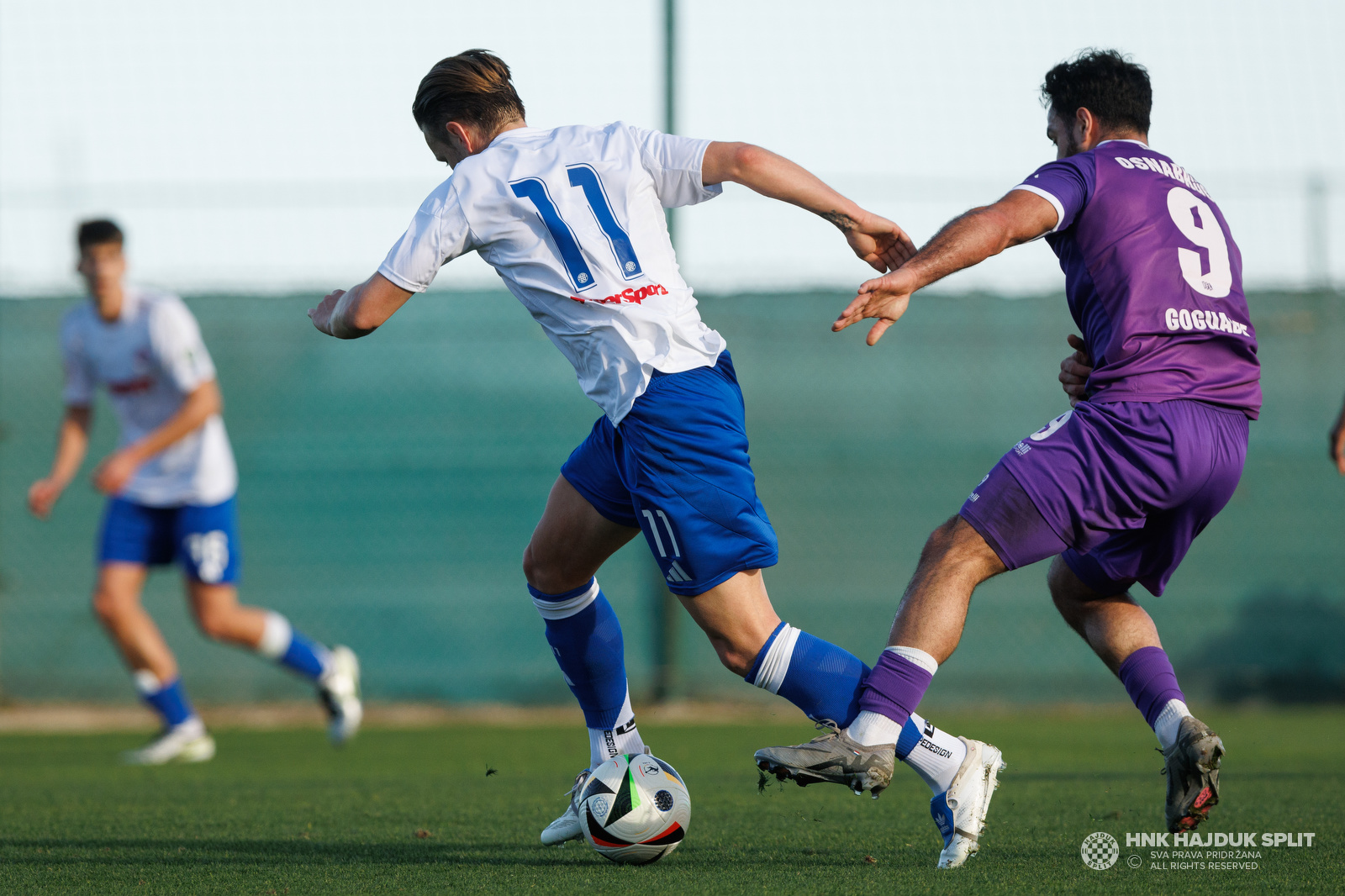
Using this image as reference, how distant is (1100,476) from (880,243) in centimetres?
85

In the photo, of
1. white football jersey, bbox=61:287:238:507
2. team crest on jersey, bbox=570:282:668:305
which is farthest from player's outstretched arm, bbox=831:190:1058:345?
white football jersey, bbox=61:287:238:507

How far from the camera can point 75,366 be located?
A: 7.01 metres

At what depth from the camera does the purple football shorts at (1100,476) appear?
3.30 metres


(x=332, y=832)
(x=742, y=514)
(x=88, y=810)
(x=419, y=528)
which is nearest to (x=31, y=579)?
(x=419, y=528)

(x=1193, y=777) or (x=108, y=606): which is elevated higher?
(x=1193, y=777)

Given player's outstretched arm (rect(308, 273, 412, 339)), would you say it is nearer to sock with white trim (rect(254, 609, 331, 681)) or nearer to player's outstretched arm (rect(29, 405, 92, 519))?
sock with white trim (rect(254, 609, 331, 681))

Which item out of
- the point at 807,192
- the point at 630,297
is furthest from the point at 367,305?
the point at 807,192

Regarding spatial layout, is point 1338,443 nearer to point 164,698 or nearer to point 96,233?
point 164,698

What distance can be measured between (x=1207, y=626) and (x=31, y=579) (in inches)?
317

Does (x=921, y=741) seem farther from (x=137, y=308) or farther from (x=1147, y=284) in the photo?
(x=137, y=308)

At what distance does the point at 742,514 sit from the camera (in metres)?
3.46

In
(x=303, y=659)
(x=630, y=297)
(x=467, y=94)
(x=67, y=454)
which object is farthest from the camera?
(x=67, y=454)

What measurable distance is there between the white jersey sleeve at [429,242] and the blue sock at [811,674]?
4.39ft

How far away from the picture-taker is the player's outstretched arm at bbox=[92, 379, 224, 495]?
6.38 m
